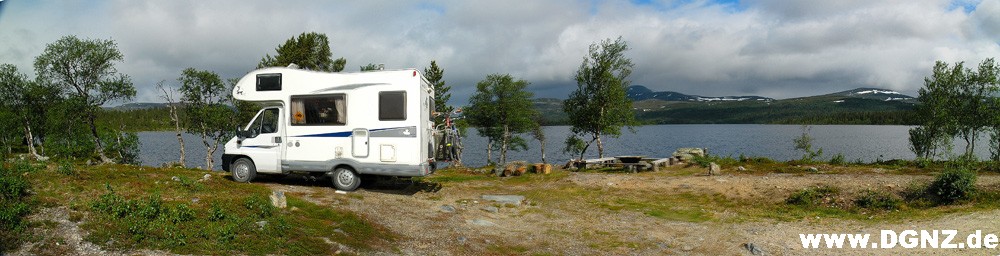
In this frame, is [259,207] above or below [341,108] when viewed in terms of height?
below

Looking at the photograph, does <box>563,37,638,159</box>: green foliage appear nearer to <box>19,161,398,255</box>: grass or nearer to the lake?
the lake

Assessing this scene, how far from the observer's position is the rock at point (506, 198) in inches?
648

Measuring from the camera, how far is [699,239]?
1213 cm

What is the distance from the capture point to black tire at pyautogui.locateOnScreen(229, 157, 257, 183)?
1688 cm

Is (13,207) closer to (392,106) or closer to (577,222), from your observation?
(392,106)

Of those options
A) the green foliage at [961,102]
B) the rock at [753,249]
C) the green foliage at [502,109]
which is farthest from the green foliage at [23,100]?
the green foliage at [961,102]

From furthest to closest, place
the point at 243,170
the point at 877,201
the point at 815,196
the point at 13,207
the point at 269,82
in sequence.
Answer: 1. the point at 243,170
2. the point at 815,196
3. the point at 269,82
4. the point at 877,201
5. the point at 13,207

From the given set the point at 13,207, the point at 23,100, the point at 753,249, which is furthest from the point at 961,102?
the point at 23,100

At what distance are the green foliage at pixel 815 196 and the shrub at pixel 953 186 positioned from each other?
97.3 inches

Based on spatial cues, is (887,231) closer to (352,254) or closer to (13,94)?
(352,254)

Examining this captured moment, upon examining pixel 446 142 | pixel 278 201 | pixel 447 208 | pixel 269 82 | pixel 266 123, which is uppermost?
pixel 269 82

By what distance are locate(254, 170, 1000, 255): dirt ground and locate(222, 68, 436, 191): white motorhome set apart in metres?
0.86

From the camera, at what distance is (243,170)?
1694 centimetres

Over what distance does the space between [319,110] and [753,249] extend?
481 inches
